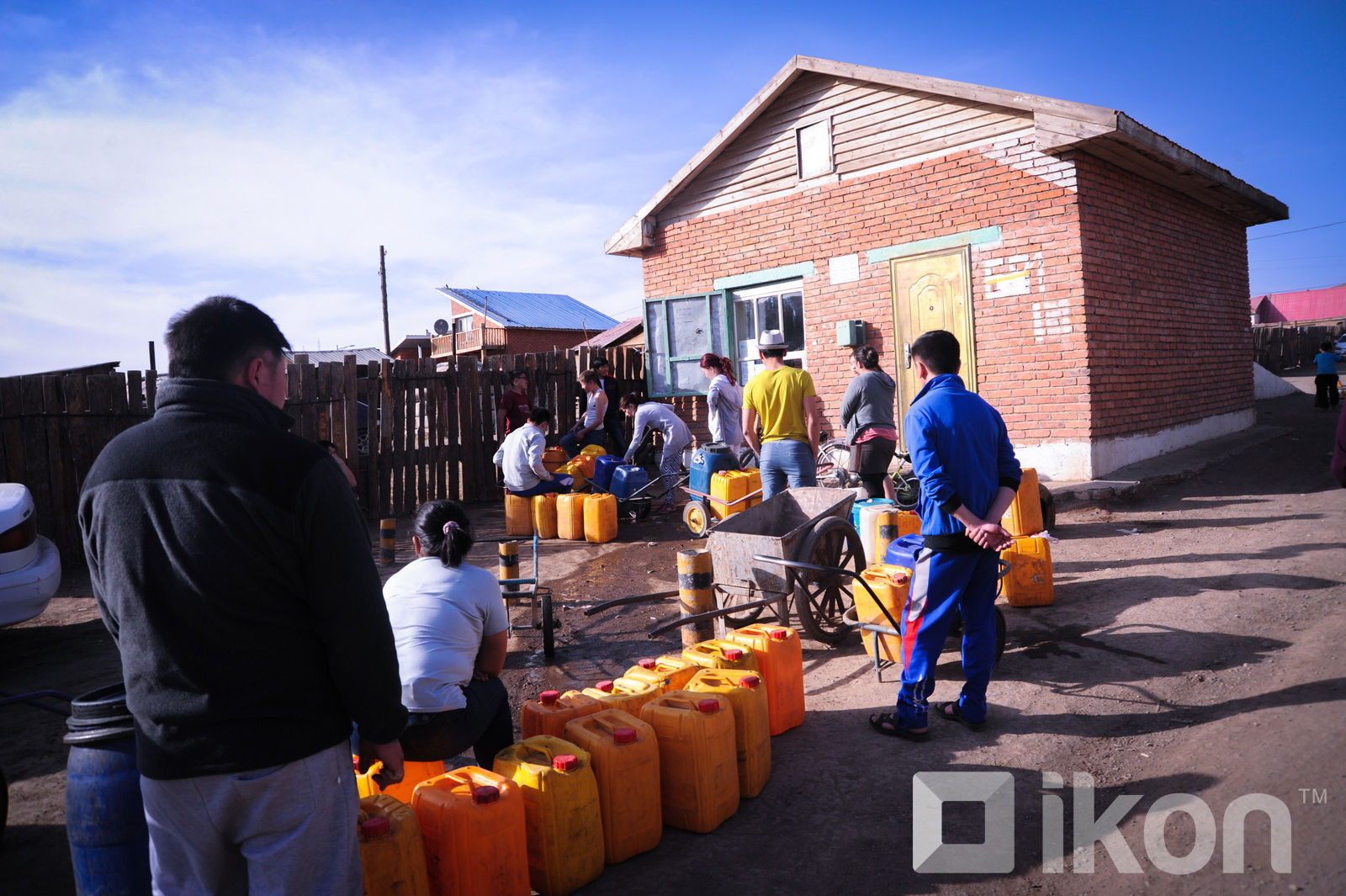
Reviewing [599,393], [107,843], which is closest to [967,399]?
[107,843]

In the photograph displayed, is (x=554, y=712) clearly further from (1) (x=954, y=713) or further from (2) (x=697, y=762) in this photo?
(1) (x=954, y=713)

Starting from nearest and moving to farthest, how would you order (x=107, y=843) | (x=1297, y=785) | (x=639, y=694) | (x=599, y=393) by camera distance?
(x=107, y=843)
(x=1297, y=785)
(x=639, y=694)
(x=599, y=393)

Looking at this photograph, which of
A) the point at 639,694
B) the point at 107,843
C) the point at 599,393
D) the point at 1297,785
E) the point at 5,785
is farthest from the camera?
the point at 599,393

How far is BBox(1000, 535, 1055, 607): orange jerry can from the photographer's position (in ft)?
19.6

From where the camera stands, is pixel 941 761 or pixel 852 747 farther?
pixel 852 747

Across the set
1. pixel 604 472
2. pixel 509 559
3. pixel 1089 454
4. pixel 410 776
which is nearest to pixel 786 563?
pixel 509 559

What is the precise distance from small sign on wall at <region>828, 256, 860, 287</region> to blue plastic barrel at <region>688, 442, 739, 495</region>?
3.89 metres

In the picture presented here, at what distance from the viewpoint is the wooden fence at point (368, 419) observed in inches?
354

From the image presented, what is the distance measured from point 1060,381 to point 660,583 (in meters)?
5.69

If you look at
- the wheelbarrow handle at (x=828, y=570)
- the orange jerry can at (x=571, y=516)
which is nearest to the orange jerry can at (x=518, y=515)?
the orange jerry can at (x=571, y=516)

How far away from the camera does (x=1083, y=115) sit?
905cm

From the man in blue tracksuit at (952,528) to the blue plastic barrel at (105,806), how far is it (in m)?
3.30

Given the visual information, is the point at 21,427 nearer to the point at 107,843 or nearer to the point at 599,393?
the point at 599,393

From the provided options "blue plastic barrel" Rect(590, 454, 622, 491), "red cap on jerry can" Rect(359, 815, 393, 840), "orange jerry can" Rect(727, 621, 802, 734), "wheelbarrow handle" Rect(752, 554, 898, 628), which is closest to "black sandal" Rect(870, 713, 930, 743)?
"orange jerry can" Rect(727, 621, 802, 734)
